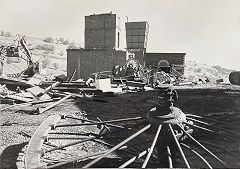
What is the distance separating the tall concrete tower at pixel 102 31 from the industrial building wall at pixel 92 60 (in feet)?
11.1

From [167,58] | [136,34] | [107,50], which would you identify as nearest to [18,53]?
[107,50]

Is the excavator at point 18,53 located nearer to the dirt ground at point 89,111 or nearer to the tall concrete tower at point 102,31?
the tall concrete tower at point 102,31

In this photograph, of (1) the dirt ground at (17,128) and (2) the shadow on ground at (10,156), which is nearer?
(2) the shadow on ground at (10,156)

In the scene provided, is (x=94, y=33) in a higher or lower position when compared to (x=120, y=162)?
higher

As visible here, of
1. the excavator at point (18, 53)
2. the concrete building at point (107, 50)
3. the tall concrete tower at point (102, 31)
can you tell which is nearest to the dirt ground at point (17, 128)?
the excavator at point (18, 53)

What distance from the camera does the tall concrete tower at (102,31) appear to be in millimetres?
26172

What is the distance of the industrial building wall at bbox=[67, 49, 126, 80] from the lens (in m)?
23.0

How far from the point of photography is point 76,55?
934 inches

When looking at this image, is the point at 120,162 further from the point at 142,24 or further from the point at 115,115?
the point at 142,24

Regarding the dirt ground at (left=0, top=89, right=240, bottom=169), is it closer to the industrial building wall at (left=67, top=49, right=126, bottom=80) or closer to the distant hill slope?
the industrial building wall at (left=67, top=49, right=126, bottom=80)

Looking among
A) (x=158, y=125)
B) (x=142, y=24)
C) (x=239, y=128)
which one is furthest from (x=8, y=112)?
(x=142, y=24)

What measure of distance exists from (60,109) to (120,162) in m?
4.64

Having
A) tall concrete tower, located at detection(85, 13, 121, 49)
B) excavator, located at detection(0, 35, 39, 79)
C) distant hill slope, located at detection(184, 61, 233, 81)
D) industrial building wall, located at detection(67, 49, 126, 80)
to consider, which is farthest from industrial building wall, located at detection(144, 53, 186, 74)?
excavator, located at detection(0, 35, 39, 79)

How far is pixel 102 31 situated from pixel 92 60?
15.2 feet
